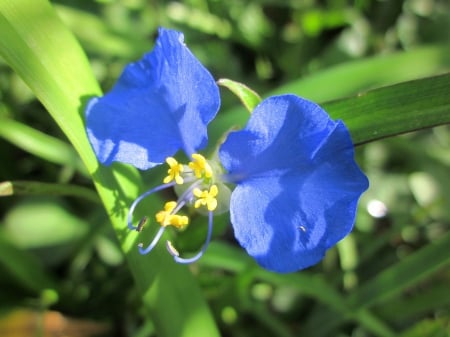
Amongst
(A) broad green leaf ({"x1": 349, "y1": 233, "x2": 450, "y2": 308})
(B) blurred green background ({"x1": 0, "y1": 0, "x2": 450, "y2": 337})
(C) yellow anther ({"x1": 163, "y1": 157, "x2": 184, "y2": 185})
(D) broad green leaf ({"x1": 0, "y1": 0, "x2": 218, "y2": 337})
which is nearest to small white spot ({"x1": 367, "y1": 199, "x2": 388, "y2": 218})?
(B) blurred green background ({"x1": 0, "y1": 0, "x2": 450, "y2": 337})

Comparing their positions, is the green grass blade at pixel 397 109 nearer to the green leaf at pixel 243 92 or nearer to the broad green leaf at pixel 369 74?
the green leaf at pixel 243 92

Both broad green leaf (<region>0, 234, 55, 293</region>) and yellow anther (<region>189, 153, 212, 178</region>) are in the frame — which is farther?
broad green leaf (<region>0, 234, 55, 293</region>)

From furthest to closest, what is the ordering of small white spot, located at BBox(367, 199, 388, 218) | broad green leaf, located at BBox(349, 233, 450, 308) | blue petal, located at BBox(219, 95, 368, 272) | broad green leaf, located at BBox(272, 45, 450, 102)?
small white spot, located at BBox(367, 199, 388, 218), broad green leaf, located at BBox(272, 45, 450, 102), broad green leaf, located at BBox(349, 233, 450, 308), blue petal, located at BBox(219, 95, 368, 272)

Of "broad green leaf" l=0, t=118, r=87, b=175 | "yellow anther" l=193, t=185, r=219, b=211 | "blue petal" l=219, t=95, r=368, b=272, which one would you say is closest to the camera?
"blue petal" l=219, t=95, r=368, b=272

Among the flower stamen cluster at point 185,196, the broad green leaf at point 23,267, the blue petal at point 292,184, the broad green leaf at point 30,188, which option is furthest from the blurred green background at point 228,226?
the blue petal at point 292,184

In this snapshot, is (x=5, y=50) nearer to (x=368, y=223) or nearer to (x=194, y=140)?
(x=194, y=140)

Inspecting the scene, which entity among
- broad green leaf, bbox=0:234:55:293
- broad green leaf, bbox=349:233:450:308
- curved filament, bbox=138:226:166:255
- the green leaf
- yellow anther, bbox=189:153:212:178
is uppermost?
the green leaf

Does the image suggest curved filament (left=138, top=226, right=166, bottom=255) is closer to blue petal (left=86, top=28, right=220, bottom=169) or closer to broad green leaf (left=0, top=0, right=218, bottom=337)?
broad green leaf (left=0, top=0, right=218, bottom=337)
